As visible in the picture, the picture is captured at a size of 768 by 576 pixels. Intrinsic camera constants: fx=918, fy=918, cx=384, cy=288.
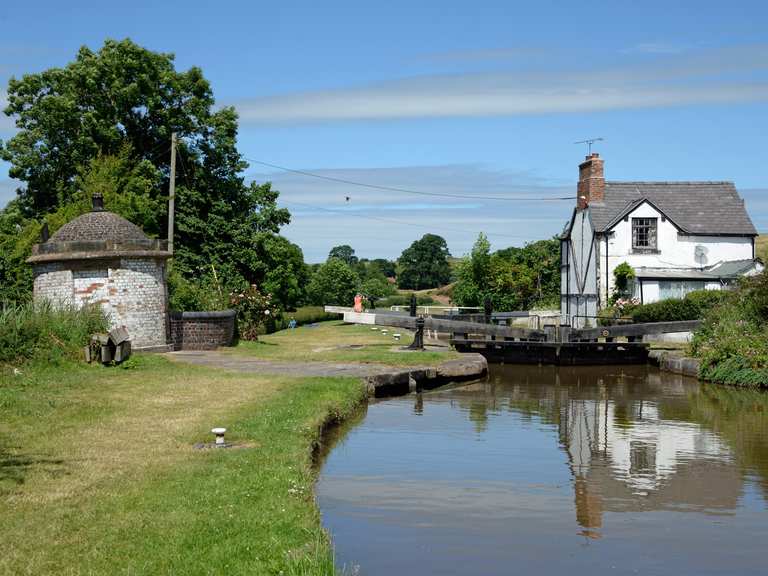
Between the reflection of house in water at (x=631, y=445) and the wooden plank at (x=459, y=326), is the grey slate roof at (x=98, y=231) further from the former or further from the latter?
the reflection of house in water at (x=631, y=445)

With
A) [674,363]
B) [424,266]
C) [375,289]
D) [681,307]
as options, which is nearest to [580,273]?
[681,307]

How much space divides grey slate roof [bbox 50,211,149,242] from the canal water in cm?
922

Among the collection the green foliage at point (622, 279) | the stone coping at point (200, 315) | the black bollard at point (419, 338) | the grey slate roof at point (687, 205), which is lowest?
the black bollard at point (419, 338)

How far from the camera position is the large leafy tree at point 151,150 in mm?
40000

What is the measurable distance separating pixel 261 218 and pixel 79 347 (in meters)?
23.4

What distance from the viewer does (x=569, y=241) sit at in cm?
4691

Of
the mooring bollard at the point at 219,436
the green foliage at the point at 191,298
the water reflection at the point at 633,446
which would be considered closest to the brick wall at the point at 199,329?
the green foliage at the point at 191,298

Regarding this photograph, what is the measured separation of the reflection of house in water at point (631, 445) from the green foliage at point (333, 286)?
5337 cm

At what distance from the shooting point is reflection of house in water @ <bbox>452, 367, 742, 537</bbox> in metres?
12.4

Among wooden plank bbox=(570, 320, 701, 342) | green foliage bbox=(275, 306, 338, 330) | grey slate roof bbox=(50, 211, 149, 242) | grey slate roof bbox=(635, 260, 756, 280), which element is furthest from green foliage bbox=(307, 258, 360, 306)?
grey slate roof bbox=(50, 211, 149, 242)

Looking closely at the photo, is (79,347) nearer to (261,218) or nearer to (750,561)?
(750,561)

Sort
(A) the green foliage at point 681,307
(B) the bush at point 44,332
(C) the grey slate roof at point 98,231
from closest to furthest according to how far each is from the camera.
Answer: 1. (B) the bush at point 44,332
2. (C) the grey slate roof at point 98,231
3. (A) the green foliage at point 681,307

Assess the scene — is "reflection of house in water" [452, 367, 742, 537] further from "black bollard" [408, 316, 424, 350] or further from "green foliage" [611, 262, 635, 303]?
"green foliage" [611, 262, 635, 303]

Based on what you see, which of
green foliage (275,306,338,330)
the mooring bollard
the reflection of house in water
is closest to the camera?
the mooring bollard
